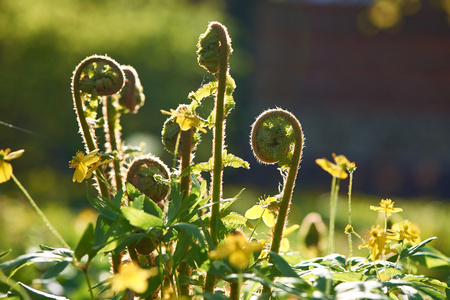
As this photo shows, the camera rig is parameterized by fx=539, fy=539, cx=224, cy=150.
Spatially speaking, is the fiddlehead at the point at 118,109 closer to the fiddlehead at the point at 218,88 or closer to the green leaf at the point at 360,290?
the fiddlehead at the point at 218,88

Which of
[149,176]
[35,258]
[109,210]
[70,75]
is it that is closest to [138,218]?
→ [109,210]

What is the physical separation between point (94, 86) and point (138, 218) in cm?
44

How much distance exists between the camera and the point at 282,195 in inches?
44.6

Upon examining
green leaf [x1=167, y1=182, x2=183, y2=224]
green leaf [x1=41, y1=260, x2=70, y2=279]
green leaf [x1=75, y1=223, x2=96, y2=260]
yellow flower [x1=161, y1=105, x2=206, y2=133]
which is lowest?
green leaf [x1=41, y1=260, x2=70, y2=279]

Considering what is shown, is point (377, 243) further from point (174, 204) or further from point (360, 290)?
point (174, 204)

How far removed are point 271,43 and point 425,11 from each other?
4.19 meters

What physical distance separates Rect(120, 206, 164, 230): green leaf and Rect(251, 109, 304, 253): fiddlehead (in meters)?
0.29

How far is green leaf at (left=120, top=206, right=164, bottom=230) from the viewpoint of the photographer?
90 cm

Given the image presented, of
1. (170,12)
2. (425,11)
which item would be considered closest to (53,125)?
(170,12)

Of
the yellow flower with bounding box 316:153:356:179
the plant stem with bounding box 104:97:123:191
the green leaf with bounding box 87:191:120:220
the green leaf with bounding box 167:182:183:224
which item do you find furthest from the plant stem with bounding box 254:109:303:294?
the plant stem with bounding box 104:97:123:191

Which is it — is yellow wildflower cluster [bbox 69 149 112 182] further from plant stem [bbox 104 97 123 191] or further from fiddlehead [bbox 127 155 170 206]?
plant stem [bbox 104 97 123 191]

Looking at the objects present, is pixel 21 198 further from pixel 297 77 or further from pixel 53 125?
pixel 297 77

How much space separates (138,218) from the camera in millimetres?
912

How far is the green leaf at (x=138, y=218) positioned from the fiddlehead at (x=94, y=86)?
0.32 m
